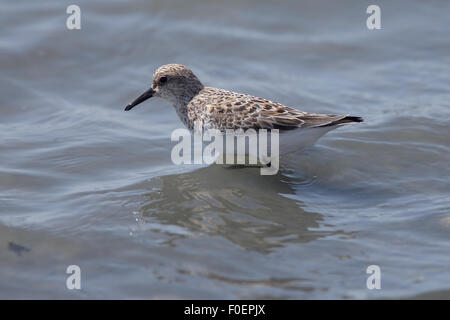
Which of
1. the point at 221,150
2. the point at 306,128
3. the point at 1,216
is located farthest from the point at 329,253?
the point at 1,216

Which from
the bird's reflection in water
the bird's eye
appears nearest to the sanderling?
the bird's eye

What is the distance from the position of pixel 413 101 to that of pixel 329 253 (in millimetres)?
5685

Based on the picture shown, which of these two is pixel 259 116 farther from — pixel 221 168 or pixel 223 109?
pixel 221 168

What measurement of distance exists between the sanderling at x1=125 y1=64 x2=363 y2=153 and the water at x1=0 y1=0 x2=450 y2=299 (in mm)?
828

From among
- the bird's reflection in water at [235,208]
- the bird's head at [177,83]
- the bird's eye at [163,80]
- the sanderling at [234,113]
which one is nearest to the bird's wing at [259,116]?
the sanderling at [234,113]

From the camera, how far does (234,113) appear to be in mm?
9102

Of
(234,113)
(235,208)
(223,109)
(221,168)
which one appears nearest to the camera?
(235,208)

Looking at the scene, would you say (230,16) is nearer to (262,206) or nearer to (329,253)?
(262,206)

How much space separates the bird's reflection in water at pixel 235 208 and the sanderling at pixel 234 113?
0.73 meters

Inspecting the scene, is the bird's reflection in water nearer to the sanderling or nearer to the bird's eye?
the sanderling

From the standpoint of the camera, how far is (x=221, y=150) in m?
9.35

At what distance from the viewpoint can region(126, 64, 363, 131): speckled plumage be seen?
8.77 meters

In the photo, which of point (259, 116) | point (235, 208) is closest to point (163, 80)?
point (259, 116)

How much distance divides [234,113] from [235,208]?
4.84 ft
